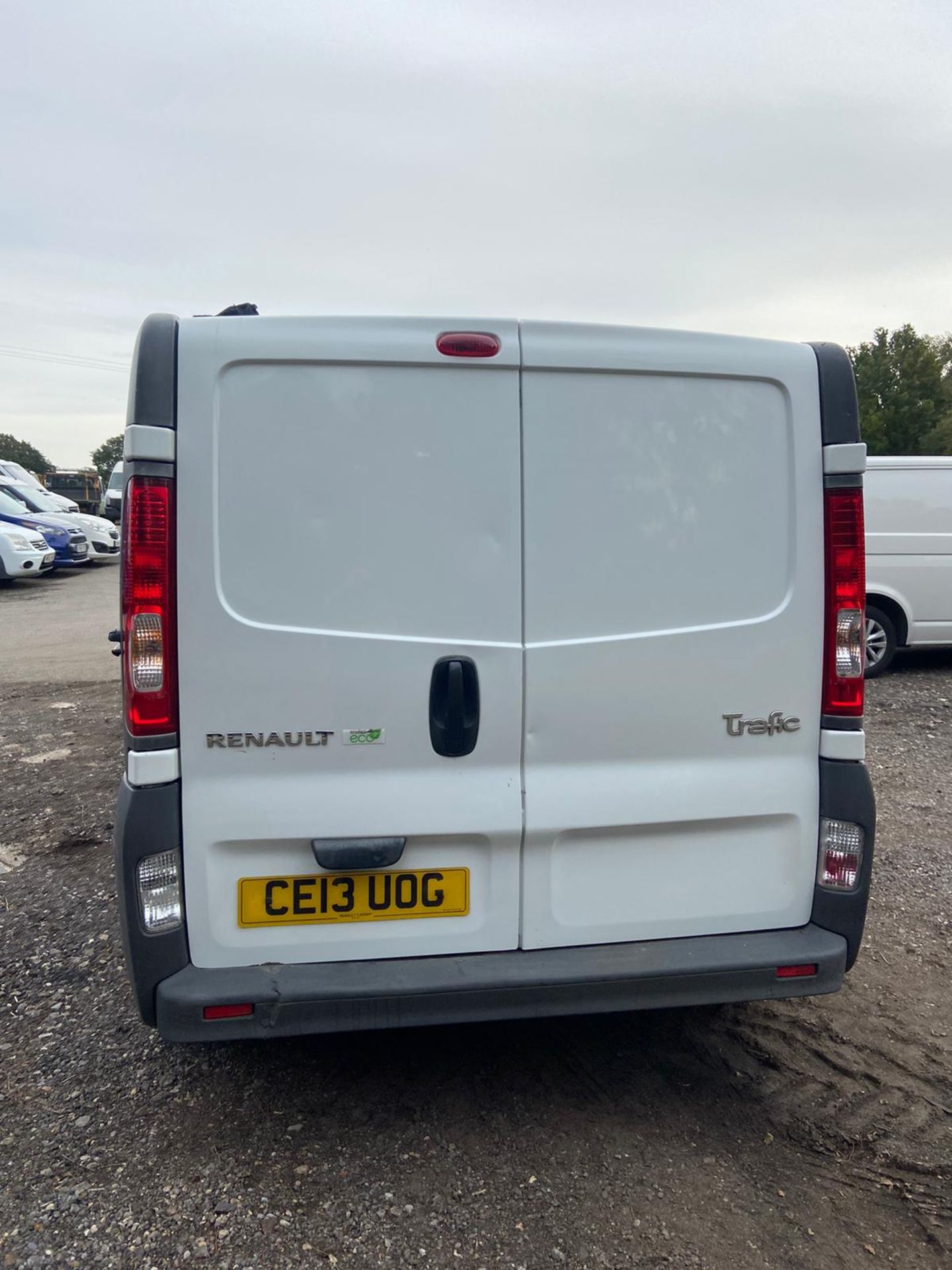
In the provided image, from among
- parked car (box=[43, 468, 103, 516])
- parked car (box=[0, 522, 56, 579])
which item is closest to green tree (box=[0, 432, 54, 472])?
parked car (box=[43, 468, 103, 516])

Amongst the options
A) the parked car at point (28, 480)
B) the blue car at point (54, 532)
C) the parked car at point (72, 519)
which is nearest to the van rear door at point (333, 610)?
the blue car at point (54, 532)

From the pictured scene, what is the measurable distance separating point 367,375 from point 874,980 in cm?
303

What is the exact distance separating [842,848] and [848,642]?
607 millimetres

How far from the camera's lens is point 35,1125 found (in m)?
2.93

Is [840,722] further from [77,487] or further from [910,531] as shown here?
[77,487]

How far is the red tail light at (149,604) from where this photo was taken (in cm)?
253

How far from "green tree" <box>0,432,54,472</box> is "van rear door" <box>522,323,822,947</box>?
96.7 m

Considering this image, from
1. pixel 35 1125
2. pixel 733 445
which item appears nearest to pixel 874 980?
pixel 733 445

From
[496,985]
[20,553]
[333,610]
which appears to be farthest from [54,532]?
[496,985]

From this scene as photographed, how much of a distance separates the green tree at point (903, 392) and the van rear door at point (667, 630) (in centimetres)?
5537

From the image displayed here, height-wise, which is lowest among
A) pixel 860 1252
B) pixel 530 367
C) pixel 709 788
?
pixel 860 1252

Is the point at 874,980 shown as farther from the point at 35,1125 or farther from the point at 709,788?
the point at 35,1125

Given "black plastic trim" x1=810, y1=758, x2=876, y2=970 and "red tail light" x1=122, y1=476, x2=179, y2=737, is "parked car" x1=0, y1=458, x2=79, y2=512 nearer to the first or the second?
"red tail light" x1=122, y1=476, x2=179, y2=737

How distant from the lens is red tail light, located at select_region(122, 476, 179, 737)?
2.53 m
